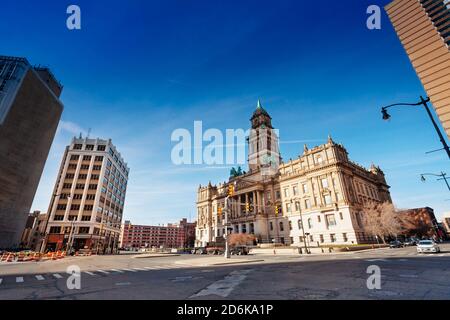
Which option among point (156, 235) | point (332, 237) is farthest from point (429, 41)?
point (156, 235)

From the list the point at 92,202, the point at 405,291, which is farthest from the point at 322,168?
the point at 92,202

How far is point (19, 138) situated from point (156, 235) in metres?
137

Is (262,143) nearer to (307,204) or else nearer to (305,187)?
(305,187)

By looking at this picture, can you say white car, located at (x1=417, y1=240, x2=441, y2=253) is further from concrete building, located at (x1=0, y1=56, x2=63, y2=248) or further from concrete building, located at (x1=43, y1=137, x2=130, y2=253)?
concrete building, located at (x1=0, y1=56, x2=63, y2=248)

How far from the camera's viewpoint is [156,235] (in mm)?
172375

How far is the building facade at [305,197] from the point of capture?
48.0 meters

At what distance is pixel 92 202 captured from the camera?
61.0 meters

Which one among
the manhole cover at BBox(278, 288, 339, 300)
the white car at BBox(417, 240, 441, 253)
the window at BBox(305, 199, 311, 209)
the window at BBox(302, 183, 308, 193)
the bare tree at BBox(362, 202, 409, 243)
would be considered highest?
the window at BBox(302, 183, 308, 193)

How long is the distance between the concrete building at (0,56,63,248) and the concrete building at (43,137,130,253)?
6.21m

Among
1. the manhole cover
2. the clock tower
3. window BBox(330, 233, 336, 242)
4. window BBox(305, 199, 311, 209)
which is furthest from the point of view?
the clock tower

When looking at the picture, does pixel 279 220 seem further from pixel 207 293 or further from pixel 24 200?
pixel 24 200

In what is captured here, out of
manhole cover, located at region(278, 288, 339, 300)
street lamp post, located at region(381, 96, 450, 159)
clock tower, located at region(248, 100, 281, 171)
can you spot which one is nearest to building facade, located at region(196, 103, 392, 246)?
clock tower, located at region(248, 100, 281, 171)

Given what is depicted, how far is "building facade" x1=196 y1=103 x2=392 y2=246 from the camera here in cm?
4800
